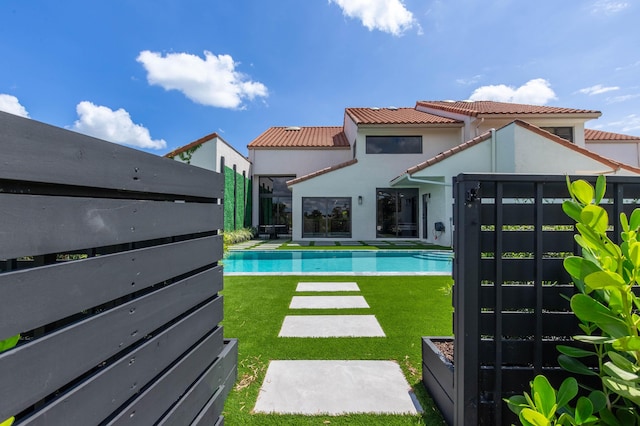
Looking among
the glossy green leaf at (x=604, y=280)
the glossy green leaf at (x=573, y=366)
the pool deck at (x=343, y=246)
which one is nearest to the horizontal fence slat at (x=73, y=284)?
the glossy green leaf at (x=604, y=280)

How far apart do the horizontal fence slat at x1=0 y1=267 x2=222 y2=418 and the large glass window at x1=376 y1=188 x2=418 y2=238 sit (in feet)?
54.1

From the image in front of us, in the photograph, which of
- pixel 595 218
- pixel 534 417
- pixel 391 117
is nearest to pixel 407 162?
pixel 391 117

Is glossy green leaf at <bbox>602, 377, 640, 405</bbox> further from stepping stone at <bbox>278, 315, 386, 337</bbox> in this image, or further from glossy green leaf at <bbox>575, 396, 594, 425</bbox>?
stepping stone at <bbox>278, 315, 386, 337</bbox>

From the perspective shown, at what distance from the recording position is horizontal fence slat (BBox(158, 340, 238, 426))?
5.49ft

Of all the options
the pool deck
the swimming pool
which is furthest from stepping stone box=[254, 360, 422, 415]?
the pool deck

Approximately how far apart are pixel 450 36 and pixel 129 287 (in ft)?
45.4

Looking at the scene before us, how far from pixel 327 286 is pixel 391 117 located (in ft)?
49.1

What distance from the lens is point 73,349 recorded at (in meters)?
1.00

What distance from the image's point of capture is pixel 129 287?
132 centimetres

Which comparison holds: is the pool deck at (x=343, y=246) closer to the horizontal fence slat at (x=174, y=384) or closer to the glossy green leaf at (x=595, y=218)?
the horizontal fence slat at (x=174, y=384)

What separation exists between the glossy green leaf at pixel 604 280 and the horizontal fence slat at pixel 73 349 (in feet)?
6.26

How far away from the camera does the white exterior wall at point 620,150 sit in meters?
20.3

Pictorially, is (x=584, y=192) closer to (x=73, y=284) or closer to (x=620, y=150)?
(x=73, y=284)

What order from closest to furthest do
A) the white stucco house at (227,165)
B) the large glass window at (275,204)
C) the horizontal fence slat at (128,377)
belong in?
the horizontal fence slat at (128,377) → the white stucco house at (227,165) → the large glass window at (275,204)
